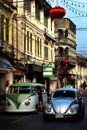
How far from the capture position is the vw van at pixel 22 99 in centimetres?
2770

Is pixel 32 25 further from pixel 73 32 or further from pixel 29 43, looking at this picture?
pixel 73 32

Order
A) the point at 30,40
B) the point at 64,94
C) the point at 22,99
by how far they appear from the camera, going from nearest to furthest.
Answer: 1. the point at 64,94
2. the point at 22,99
3. the point at 30,40

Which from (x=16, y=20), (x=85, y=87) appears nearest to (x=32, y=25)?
(x=16, y=20)

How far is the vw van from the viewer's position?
27.7 m

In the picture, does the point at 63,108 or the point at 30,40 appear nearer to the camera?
the point at 63,108

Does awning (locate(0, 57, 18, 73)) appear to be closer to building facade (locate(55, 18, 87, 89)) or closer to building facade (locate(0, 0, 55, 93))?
building facade (locate(0, 0, 55, 93))

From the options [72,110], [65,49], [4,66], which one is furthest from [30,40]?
[65,49]

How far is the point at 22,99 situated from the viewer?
2778cm

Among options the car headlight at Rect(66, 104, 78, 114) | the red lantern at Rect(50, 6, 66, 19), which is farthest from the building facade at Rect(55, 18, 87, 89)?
the red lantern at Rect(50, 6, 66, 19)

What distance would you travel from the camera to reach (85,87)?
10912 cm

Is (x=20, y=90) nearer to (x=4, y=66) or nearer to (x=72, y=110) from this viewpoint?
(x=72, y=110)

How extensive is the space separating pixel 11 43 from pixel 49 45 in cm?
2059

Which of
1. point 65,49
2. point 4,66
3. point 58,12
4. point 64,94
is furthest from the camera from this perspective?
point 65,49

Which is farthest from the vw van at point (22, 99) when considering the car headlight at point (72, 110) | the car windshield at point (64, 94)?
the car headlight at point (72, 110)
